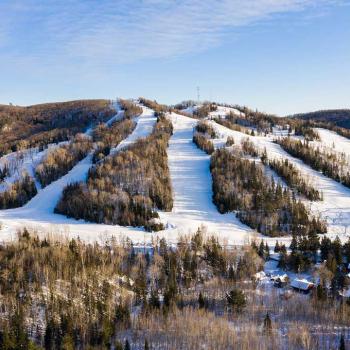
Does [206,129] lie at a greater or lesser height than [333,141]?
greater

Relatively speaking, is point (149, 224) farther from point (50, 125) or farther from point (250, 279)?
point (50, 125)

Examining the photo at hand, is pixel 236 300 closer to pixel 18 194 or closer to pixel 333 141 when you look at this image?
pixel 18 194

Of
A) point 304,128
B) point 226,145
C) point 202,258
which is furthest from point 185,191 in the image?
point 304,128

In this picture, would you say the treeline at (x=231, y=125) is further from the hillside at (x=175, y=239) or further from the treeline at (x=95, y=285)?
the treeline at (x=95, y=285)

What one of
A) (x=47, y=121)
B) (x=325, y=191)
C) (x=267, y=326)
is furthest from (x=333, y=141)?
(x=47, y=121)

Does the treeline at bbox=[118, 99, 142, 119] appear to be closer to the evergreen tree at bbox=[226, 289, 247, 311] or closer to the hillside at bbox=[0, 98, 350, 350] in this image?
the hillside at bbox=[0, 98, 350, 350]

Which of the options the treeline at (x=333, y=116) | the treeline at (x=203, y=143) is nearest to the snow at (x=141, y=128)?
the treeline at (x=203, y=143)

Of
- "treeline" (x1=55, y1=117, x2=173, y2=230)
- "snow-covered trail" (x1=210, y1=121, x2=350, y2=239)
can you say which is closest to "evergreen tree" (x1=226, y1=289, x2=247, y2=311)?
"treeline" (x1=55, y1=117, x2=173, y2=230)
